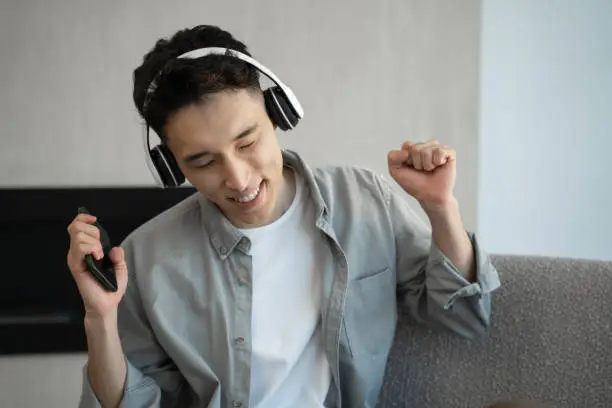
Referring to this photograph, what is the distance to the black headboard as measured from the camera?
194 cm

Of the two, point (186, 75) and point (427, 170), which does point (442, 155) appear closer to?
point (427, 170)

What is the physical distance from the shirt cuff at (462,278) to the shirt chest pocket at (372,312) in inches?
4.0

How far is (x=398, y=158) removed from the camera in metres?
1.10

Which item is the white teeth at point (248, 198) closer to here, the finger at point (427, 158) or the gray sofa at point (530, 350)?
the finger at point (427, 158)

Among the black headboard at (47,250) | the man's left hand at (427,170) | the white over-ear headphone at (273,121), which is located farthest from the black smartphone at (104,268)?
the black headboard at (47,250)

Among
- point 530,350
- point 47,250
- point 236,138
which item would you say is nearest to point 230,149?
point 236,138

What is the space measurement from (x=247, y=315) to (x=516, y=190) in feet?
4.08

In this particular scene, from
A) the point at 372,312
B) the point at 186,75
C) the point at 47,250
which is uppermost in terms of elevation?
the point at 186,75

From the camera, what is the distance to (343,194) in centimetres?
123

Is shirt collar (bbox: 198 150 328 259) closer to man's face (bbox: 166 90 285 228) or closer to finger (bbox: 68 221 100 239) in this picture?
man's face (bbox: 166 90 285 228)

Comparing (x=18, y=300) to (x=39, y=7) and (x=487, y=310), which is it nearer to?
(x=39, y=7)

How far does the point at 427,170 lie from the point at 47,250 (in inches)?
52.0

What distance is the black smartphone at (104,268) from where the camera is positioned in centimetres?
103

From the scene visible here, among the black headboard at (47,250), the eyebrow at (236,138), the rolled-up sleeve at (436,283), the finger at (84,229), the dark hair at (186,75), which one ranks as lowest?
the black headboard at (47,250)
